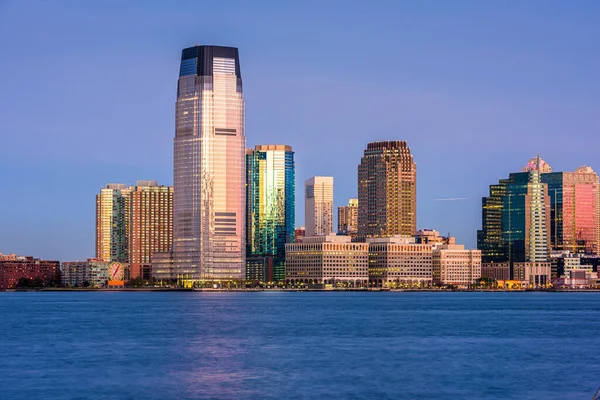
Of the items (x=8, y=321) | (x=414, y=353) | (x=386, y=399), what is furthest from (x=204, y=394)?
(x=8, y=321)

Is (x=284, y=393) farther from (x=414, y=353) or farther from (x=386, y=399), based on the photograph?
(x=414, y=353)

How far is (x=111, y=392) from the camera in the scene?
2798 inches

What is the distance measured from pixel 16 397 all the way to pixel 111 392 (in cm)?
563

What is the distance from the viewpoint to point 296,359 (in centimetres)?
8919

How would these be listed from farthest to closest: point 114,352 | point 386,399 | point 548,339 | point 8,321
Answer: point 8,321
point 548,339
point 114,352
point 386,399

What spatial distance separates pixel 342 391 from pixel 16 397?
19370 mm

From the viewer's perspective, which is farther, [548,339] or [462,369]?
[548,339]

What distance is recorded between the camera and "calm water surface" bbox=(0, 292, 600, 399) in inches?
2844

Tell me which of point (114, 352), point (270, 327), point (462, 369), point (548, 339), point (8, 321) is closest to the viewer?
point (462, 369)

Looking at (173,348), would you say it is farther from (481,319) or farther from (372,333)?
(481,319)

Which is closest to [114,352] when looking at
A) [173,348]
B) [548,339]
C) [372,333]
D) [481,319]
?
[173,348]

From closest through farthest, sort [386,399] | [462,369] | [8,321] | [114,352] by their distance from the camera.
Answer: [386,399]
[462,369]
[114,352]
[8,321]

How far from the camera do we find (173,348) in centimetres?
9944

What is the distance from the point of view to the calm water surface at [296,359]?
72.2 meters
